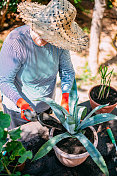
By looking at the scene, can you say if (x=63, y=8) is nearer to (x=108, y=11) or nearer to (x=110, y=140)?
(x=110, y=140)

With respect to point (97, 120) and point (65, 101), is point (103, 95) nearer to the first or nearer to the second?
point (65, 101)

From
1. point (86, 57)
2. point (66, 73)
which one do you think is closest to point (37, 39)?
point (66, 73)

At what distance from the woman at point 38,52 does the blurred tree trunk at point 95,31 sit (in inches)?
78.4

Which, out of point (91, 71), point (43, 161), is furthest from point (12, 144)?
point (91, 71)

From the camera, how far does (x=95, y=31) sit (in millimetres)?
3715

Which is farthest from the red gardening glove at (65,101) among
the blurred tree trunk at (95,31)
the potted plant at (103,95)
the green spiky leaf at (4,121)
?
the blurred tree trunk at (95,31)

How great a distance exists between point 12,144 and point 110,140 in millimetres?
888

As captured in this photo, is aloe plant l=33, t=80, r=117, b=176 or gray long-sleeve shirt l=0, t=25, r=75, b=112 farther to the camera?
gray long-sleeve shirt l=0, t=25, r=75, b=112

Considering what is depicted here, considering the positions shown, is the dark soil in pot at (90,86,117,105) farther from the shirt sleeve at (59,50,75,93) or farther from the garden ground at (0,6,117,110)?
the garden ground at (0,6,117,110)

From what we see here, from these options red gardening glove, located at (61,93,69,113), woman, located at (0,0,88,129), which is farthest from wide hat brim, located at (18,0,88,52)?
red gardening glove, located at (61,93,69,113)

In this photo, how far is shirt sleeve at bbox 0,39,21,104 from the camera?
1.54 m

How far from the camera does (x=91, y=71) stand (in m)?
4.17

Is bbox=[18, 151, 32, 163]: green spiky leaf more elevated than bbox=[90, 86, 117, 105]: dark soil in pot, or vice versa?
bbox=[18, 151, 32, 163]: green spiky leaf

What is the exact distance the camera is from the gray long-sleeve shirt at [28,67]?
1557 millimetres
